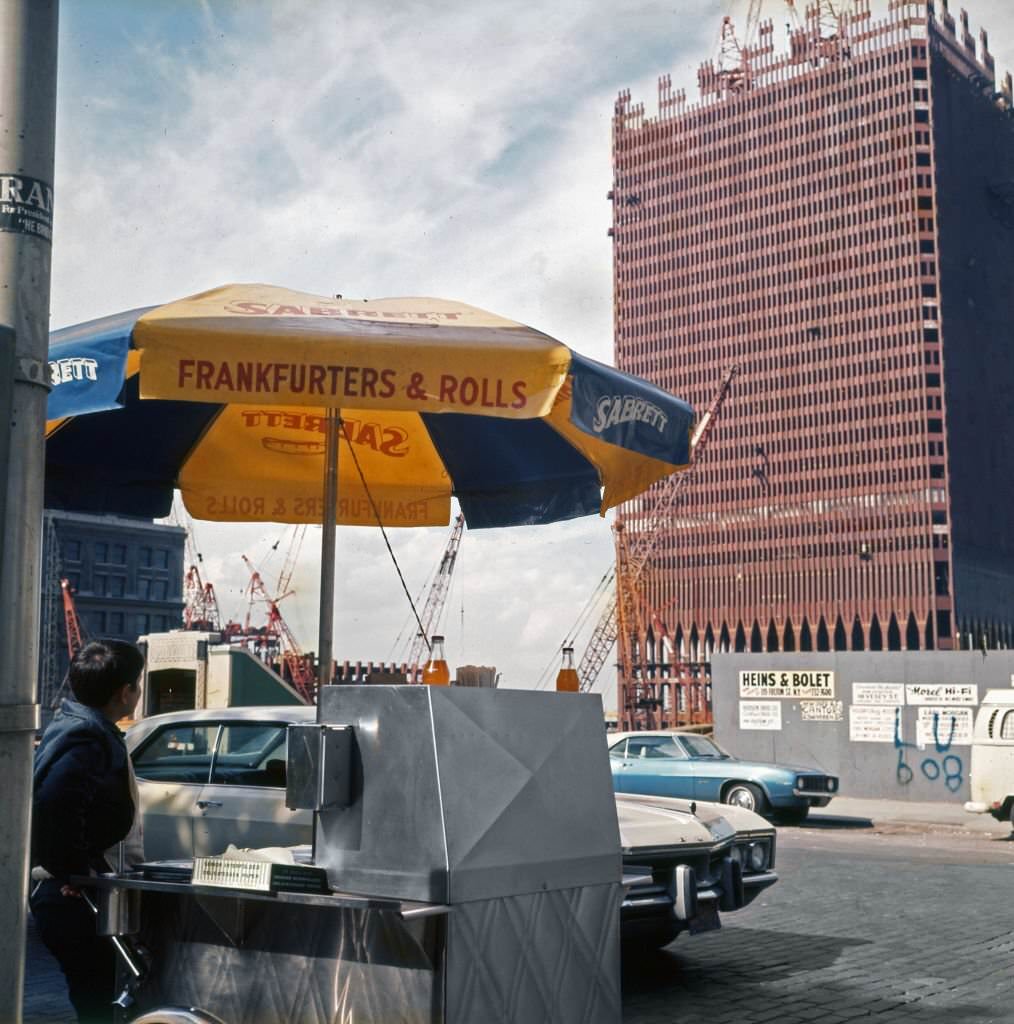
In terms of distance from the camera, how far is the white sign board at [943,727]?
23.1 metres

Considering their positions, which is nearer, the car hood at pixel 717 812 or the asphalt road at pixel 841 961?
the asphalt road at pixel 841 961

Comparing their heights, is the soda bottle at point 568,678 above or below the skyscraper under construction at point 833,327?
below

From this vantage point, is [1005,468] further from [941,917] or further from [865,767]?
[941,917]

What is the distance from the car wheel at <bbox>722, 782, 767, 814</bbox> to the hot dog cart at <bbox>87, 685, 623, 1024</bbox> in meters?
15.9

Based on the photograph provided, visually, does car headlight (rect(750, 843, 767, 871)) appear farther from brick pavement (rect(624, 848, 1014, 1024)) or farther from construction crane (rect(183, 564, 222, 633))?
construction crane (rect(183, 564, 222, 633))

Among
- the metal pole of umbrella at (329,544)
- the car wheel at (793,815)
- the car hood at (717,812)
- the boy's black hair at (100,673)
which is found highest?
the metal pole of umbrella at (329,544)

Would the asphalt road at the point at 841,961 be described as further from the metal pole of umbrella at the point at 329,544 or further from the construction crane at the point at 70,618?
the construction crane at the point at 70,618

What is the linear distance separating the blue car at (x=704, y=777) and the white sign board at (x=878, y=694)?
15.9 ft

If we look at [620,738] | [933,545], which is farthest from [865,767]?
[933,545]

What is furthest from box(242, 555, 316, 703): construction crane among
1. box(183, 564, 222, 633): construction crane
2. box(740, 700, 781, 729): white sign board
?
box(740, 700, 781, 729): white sign board

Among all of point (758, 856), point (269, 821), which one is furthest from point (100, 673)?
point (758, 856)

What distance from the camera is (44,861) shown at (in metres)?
3.79

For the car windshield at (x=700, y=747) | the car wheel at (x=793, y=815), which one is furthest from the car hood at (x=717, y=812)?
the car wheel at (x=793, y=815)

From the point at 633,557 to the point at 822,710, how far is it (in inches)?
4277
